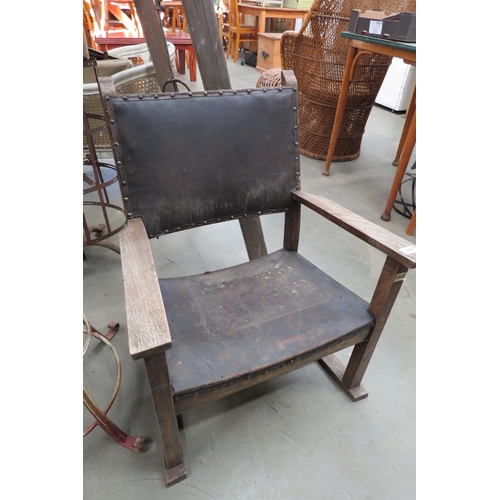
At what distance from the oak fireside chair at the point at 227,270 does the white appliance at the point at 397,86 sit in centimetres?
367

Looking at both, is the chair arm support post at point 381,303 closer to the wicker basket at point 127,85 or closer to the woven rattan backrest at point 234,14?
the wicker basket at point 127,85

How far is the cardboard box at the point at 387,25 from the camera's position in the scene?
6.11ft

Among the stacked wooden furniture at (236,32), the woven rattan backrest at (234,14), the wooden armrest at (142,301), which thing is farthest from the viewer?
the stacked wooden furniture at (236,32)

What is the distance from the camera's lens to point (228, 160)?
1.10 metres

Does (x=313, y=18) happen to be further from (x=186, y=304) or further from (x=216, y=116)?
(x=186, y=304)

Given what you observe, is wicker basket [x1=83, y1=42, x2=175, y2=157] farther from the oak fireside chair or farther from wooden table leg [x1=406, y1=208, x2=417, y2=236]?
wooden table leg [x1=406, y1=208, x2=417, y2=236]

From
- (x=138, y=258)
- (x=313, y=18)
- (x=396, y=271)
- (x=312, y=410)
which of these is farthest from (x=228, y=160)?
(x=313, y=18)

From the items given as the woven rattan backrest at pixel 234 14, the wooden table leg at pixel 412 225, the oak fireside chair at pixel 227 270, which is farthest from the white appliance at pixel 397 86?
the oak fireside chair at pixel 227 270

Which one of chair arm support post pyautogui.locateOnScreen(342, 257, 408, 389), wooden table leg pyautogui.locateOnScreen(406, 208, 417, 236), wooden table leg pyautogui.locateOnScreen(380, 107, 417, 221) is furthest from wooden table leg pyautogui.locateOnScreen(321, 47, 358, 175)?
chair arm support post pyautogui.locateOnScreen(342, 257, 408, 389)

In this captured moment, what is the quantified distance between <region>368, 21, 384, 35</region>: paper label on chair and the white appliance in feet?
7.61

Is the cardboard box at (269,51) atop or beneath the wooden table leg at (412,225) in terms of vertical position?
atop

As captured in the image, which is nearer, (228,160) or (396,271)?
(396,271)

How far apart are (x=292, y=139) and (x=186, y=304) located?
2.19ft

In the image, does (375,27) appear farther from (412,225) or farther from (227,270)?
(227,270)
